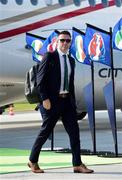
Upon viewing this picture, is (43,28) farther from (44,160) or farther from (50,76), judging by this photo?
(50,76)

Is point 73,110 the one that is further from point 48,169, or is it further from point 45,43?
point 45,43

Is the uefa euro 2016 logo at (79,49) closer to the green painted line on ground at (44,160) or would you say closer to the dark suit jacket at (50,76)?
the green painted line on ground at (44,160)

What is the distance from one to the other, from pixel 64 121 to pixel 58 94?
14.2 inches

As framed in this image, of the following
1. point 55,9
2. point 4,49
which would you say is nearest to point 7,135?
point 4,49

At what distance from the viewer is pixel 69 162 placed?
9.70 metres

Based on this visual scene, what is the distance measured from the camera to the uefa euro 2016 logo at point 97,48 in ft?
33.9

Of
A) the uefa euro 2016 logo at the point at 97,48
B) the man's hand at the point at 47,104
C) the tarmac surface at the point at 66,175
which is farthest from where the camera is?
the uefa euro 2016 logo at the point at 97,48

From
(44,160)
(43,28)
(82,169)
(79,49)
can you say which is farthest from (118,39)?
(43,28)

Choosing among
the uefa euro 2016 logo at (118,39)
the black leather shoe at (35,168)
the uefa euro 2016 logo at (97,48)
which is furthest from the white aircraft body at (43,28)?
the black leather shoe at (35,168)

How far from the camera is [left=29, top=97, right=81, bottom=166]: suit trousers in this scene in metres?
8.39

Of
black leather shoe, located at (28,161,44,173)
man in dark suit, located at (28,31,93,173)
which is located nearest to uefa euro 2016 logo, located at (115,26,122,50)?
man in dark suit, located at (28,31,93,173)

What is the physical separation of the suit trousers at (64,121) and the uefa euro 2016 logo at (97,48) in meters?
2.06

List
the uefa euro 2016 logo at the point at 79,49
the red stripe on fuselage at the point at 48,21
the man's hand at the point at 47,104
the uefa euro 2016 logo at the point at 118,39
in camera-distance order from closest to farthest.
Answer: the man's hand at the point at 47,104 → the uefa euro 2016 logo at the point at 118,39 → the uefa euro 2016 logo at the point at 79,49 → the red stripe on fuselage at the point at 48,21

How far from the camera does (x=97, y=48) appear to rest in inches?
408
